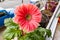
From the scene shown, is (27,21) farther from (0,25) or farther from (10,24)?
(0,25)

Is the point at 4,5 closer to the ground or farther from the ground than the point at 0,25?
farther from the ground

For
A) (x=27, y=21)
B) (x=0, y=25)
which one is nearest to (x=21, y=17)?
(x=27, y=21)

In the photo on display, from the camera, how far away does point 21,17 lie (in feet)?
1.41

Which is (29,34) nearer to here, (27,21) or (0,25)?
(27,21)

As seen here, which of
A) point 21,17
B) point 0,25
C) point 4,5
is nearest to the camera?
point 21,17

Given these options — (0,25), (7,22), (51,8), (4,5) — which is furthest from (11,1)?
(7,22)

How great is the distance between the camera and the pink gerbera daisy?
43 cm

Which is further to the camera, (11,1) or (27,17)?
(11,1)

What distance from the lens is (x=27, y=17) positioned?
46 cm

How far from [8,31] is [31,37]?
0.10 m

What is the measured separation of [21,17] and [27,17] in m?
0.03

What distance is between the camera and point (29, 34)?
1.56 feet

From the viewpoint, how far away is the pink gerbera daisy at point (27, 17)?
16.9 inches

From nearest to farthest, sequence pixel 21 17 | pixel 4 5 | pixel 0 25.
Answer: pixel 21 17, pixel 0 25, pixel 4 5
